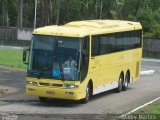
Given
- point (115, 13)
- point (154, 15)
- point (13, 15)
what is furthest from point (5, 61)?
point (13, 15)

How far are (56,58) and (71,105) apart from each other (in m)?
1.90

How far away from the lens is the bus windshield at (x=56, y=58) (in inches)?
826

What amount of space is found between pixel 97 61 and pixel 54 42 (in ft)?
8.89

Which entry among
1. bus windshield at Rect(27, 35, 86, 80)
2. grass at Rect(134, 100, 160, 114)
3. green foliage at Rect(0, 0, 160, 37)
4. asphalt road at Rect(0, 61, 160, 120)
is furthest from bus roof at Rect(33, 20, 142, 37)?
green foliage at Rect(0, 0, 160, 37)

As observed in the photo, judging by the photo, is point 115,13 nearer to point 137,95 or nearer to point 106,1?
point 106,1

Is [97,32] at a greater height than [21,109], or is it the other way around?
[97,32]

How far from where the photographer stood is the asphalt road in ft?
59.5

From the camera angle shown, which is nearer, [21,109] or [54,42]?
[21,109]

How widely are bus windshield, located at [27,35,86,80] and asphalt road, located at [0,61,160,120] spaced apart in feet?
3.84

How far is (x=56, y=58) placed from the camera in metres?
21.1

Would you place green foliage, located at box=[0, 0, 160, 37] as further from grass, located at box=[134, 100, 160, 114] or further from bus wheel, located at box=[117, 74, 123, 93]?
grass, located at box=[134, 100, 160, 114]

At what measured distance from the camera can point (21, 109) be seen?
63.6ft

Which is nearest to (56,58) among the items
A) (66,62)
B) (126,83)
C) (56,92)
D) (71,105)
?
(66,62)

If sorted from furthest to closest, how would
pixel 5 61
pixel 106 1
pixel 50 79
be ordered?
1. pixel 106 1
2. pixel 5 61
3. pixel 50 79
